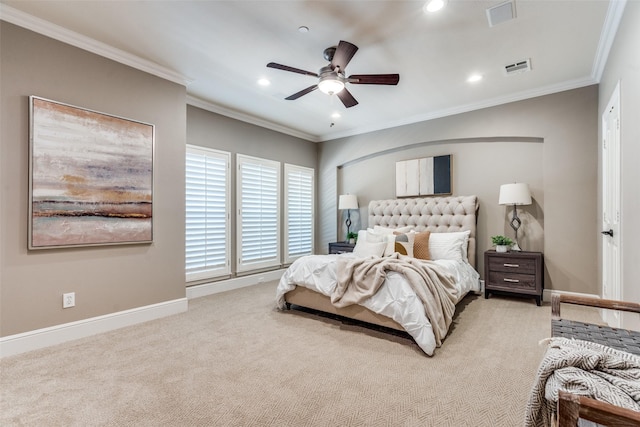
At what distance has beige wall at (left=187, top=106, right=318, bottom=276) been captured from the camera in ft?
15.2

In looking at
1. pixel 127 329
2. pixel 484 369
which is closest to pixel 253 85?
pixel 127 329

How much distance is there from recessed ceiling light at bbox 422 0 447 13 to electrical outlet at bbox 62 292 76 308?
403cm

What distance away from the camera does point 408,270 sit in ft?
9.51

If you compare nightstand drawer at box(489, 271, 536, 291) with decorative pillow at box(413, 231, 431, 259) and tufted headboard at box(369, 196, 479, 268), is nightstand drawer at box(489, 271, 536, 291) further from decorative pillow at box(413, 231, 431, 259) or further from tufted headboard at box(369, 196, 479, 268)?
decorative pillow at box(413, 231, 431, 259)

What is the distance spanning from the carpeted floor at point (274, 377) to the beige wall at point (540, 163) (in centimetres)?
134

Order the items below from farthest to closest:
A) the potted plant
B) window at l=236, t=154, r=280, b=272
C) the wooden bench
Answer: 1. window at l=236, t=154, r=280, b=272
2. the potted plant
3. the wooden bench

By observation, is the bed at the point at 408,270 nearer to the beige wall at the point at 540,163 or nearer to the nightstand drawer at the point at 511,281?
the nightstand drawer at the point at 511,281

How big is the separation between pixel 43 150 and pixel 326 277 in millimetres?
2888

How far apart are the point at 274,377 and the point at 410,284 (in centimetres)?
140

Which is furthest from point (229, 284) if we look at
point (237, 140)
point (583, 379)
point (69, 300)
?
point (583, 379)

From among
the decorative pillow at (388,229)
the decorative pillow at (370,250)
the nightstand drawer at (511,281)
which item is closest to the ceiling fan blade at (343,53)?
the decorative pillow at (370,250)

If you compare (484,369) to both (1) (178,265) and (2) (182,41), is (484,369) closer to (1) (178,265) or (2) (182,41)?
(1) (178,265)

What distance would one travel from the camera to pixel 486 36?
9.73 ft

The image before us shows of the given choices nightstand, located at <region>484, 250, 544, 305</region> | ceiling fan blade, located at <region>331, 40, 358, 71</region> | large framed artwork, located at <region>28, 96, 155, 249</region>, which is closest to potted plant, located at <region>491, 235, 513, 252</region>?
nightstand, located at <region>484, 250, 544, 305</region>
